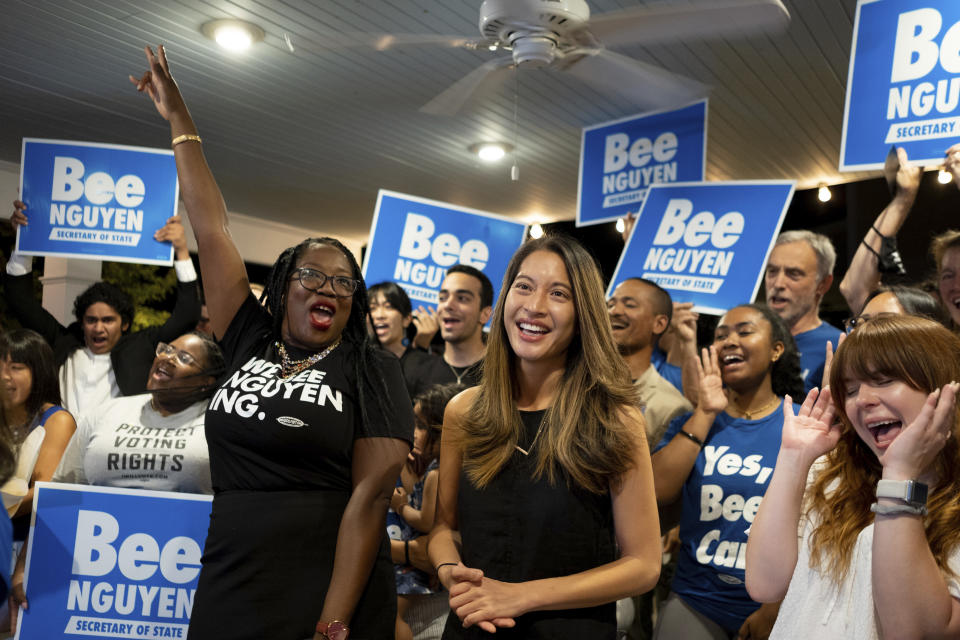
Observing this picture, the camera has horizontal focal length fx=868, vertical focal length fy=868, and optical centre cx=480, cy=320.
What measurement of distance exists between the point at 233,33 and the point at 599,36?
7.98ft

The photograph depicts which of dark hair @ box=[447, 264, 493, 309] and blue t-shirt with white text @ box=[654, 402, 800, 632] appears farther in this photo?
dark hair @ box=[447, 264, 493, 309]

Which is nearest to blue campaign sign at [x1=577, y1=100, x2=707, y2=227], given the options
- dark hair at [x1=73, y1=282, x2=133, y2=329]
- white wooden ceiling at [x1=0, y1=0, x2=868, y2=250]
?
white wooden ceiling at [x1=0, y1=0, x2=868, y2=250]

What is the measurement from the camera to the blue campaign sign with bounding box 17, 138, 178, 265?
4.78 meters

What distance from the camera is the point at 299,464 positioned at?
6.72ft

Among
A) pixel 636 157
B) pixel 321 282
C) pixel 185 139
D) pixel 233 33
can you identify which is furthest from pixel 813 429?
pixel 233 33

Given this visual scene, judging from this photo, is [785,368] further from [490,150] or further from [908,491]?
[490,150]

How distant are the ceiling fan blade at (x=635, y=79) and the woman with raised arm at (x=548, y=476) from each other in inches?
92.9

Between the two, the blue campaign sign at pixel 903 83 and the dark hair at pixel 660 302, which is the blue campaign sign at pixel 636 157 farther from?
the blue campaign sign at pixel 903 83

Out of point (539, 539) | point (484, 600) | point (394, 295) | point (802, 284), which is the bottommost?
point (484, 600)

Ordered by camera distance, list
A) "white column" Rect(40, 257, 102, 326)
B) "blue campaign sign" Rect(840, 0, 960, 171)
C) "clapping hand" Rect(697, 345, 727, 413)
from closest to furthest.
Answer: "clapping hand" Rect(697, 345, 727, 413) → "blue campaign sign" Rect(840, 0, 960, 171) → "white column" Rect(40, 257, 102, 326)

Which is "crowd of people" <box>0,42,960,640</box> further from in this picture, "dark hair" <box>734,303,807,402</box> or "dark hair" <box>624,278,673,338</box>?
"dark hair" <box>624,278,673,338</box>

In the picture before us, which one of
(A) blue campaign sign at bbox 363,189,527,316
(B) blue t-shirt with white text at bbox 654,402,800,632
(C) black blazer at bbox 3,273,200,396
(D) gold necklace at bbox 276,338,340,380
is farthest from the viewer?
(A) blue campaign sign at bbox 363,189,527,316

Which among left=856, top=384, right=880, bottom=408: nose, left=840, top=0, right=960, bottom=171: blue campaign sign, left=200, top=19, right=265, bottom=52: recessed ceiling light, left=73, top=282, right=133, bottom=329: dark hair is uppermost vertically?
left=200, top=19, right=265, bottom=52: recessed ceiling light

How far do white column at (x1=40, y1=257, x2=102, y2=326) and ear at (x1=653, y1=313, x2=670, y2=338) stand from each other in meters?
6.52
